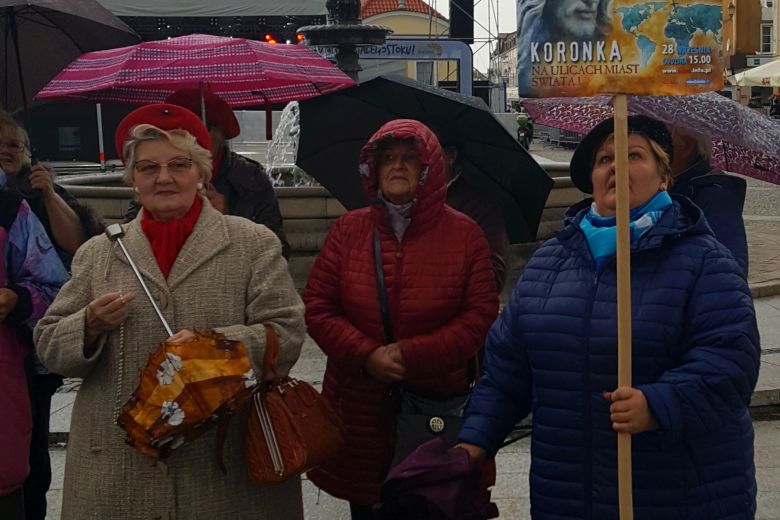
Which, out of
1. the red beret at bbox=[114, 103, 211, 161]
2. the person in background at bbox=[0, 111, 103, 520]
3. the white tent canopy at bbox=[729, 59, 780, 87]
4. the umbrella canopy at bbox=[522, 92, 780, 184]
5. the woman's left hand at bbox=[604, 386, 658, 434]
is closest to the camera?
the woman's left hand at bbox=[604, 386, 658, 434]

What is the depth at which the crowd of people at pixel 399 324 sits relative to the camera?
237 centimetres

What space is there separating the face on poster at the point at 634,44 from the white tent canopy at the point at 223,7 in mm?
19454

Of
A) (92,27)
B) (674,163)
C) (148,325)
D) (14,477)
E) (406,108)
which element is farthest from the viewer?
(92,27)

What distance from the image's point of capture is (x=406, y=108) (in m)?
4.07

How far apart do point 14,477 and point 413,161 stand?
1.64 meters

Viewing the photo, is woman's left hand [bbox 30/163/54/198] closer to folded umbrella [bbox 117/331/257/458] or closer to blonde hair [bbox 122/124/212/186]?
blonde hair [bbox 122/124/212/186]

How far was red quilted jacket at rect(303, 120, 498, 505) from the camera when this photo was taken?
3256 millimetres

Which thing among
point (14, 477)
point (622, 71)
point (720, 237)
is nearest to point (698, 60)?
point (622, 71)

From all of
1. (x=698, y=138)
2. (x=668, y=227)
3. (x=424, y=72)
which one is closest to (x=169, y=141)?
(x=668, y=227)

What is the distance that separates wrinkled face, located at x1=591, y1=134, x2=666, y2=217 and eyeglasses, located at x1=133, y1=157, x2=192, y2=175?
1.16m

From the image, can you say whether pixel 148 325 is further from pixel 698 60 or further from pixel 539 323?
pixel 698 60

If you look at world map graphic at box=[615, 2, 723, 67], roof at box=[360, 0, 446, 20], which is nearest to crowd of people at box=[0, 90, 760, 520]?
world map graphic at box=[615, 2, 723, 67]

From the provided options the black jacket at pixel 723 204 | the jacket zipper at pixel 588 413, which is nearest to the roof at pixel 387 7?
the black jacket at pixel 723 204

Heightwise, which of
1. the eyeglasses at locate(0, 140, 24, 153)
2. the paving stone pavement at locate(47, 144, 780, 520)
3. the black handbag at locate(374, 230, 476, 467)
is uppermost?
the eyeglasses at locate(0, 140, 24, 153)
